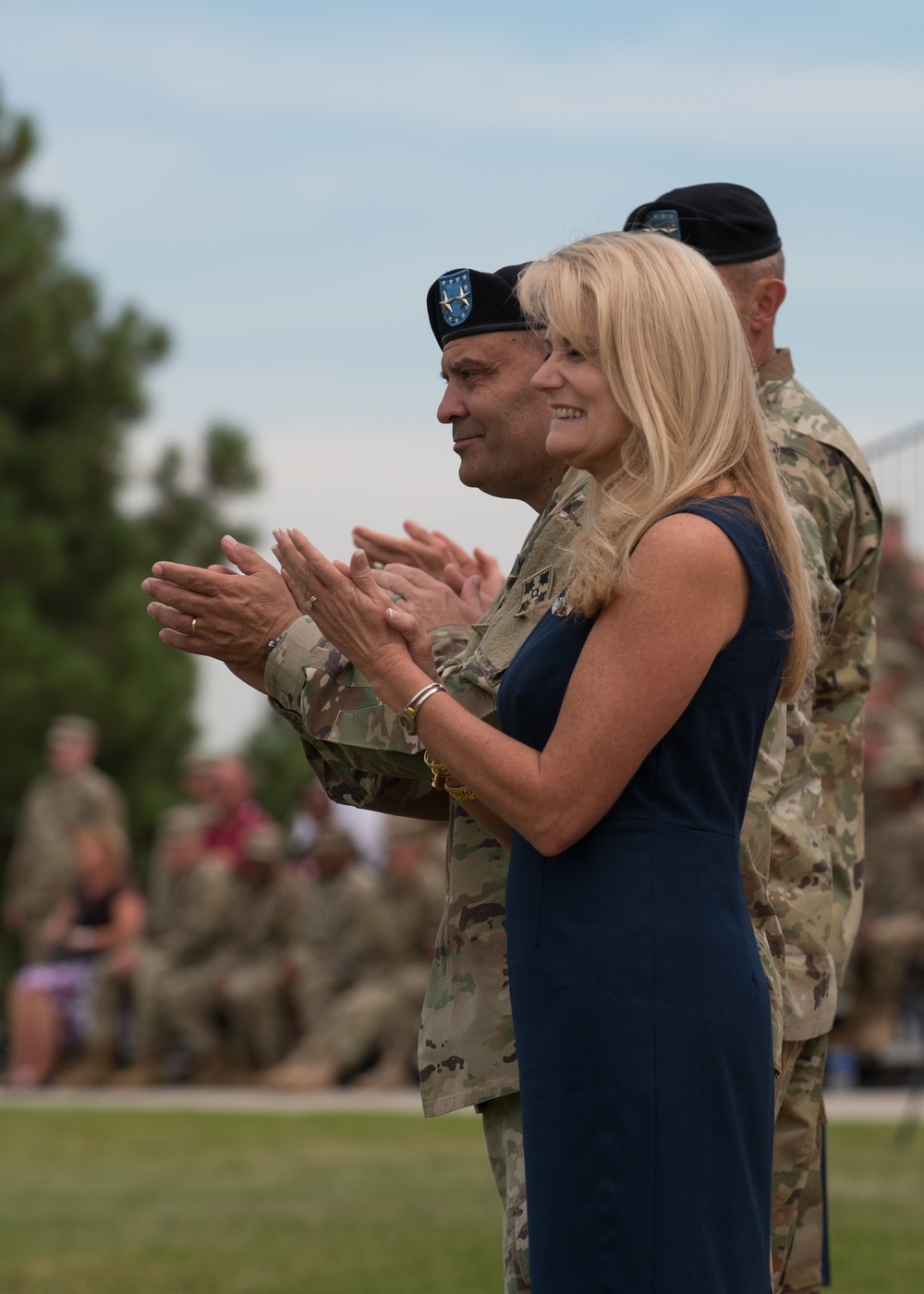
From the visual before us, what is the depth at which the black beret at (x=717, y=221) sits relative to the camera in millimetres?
3760

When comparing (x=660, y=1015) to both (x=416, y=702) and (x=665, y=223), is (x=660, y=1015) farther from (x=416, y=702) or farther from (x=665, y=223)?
(x=665, y=223)

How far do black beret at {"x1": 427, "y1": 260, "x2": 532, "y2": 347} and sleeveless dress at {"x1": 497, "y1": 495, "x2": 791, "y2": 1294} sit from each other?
0.87 meters

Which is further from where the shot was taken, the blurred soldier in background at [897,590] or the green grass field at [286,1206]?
the blurred soldier in background at [897,590]

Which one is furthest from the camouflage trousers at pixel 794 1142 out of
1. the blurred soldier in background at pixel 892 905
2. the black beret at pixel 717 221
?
the blurred soldier in background at pixel 892 905

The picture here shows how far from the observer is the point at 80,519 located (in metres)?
21.1

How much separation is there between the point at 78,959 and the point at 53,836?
119 centimetres

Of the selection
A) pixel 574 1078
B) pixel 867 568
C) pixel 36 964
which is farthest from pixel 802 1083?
pixel 36 964

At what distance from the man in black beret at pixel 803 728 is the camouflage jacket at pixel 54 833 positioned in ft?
38.2

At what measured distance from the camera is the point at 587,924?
102 inches

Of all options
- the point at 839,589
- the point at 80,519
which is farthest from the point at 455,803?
the point at 80,519

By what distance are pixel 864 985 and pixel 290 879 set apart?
4.31 meters

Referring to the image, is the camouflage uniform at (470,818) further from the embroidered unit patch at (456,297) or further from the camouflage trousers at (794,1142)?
the camouflage trousers at (794,1142)

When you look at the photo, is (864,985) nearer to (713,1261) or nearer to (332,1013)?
(332,1013)

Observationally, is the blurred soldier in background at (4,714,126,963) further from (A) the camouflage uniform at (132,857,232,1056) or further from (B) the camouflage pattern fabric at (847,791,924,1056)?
(B) the camouflage pattern fabric at (847,791,924,1056)
